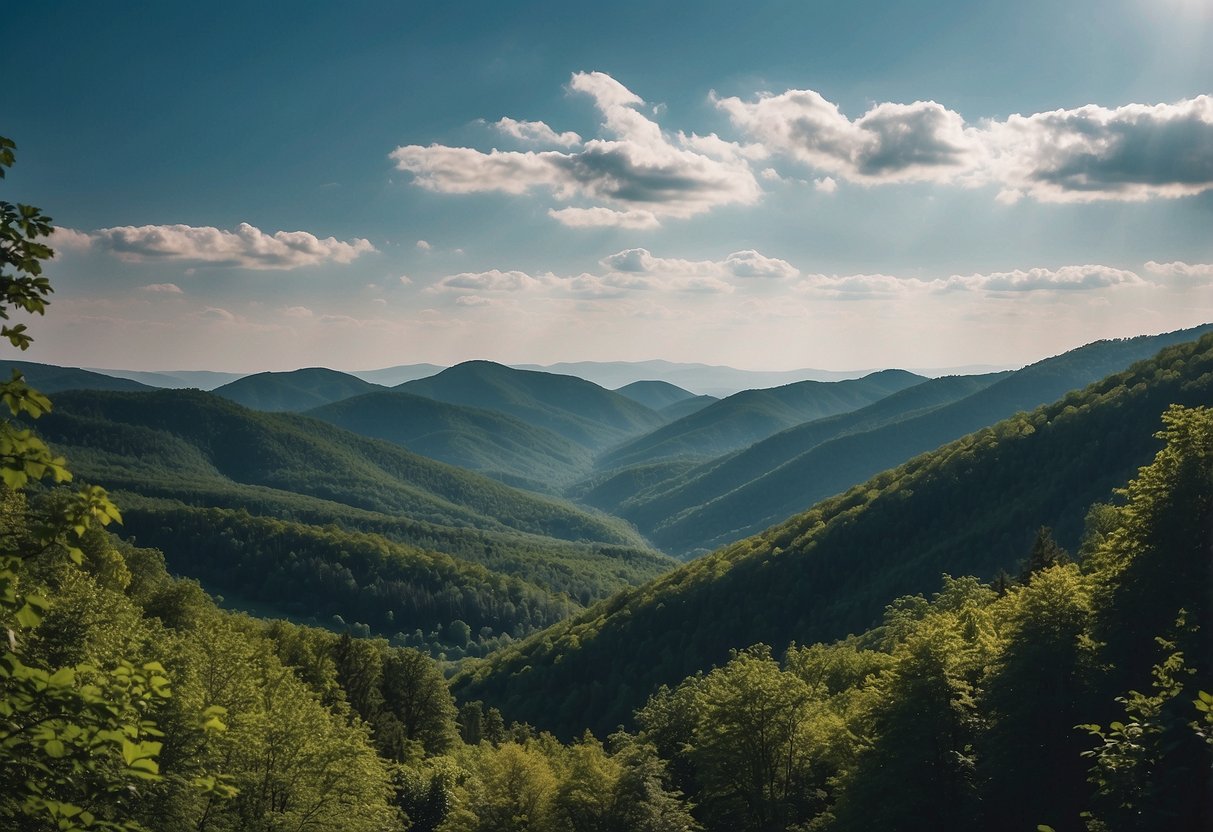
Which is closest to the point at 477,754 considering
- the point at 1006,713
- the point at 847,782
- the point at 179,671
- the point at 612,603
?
the point at 179,671

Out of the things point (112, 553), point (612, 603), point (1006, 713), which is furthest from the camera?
point (612, 603)

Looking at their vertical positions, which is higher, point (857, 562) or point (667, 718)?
point (667, 718)

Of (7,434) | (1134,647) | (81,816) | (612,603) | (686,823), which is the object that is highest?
(7,434)

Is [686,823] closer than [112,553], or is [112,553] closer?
[686,823]

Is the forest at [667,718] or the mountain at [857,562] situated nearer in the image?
the forest at [667,718]

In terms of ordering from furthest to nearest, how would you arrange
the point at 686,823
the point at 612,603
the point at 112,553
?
1. the point at 612,603
2. the point at 112,553
3. the point at 686,823

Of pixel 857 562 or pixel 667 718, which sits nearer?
pixel 667 718

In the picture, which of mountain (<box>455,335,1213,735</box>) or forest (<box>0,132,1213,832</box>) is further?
mountain (<box>455,335,1213,735</box>)

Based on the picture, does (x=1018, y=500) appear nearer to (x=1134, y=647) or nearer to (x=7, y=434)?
(x=1134, y=647)
